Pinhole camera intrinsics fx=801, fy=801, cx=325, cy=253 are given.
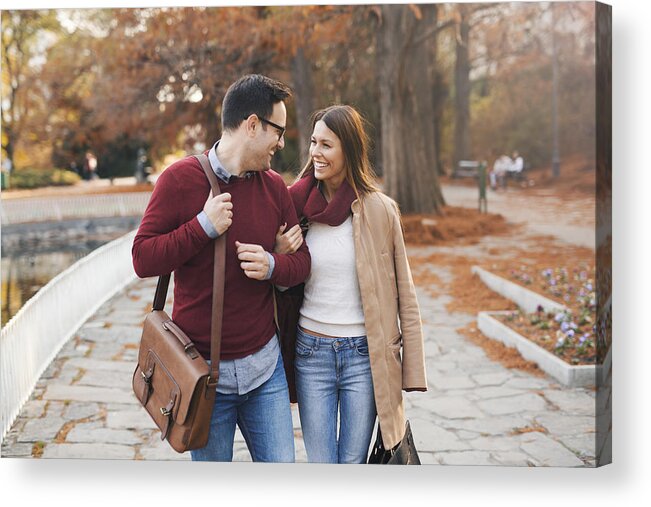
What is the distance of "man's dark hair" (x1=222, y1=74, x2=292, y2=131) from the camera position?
7.31ft

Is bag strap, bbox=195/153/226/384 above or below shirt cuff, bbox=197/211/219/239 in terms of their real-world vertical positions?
below

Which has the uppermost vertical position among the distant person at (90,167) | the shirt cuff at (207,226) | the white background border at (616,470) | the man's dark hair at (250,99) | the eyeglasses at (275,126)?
the man's dark hair at (250,99)

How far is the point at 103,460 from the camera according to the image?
3.84 meters

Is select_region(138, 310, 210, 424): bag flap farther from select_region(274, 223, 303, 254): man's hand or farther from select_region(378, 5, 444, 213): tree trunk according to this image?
select_region(378, 5, 444, 213): tree trunk

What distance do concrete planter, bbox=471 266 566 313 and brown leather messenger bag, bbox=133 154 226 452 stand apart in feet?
10.6

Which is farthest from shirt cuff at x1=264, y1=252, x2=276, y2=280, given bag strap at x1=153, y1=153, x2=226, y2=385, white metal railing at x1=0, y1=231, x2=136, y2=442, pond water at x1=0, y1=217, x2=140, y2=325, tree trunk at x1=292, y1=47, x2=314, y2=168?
tree trunk at x1=292, y1=47, x2=314, y2=168

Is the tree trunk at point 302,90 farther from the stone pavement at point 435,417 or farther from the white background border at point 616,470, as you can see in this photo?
the white background border at point 616,470

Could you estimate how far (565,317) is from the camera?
4.82 meters

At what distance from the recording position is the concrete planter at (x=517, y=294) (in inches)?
201

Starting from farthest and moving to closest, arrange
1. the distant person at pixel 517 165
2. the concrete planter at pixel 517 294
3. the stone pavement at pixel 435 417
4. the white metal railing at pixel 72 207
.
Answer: the distant person at pixel 517 165
the concrete planter at pixel 517 294
the white metal railing at pixel 72 207
the stone pavement at pixel 435 417

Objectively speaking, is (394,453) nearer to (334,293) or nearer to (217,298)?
(334,293)

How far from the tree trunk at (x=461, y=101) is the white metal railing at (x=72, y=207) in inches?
98.2

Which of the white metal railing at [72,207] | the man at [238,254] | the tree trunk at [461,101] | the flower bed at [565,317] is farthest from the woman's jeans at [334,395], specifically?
the tree trunk at [461,101]

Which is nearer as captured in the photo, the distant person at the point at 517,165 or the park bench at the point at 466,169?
the distant person at the point at 517,165
